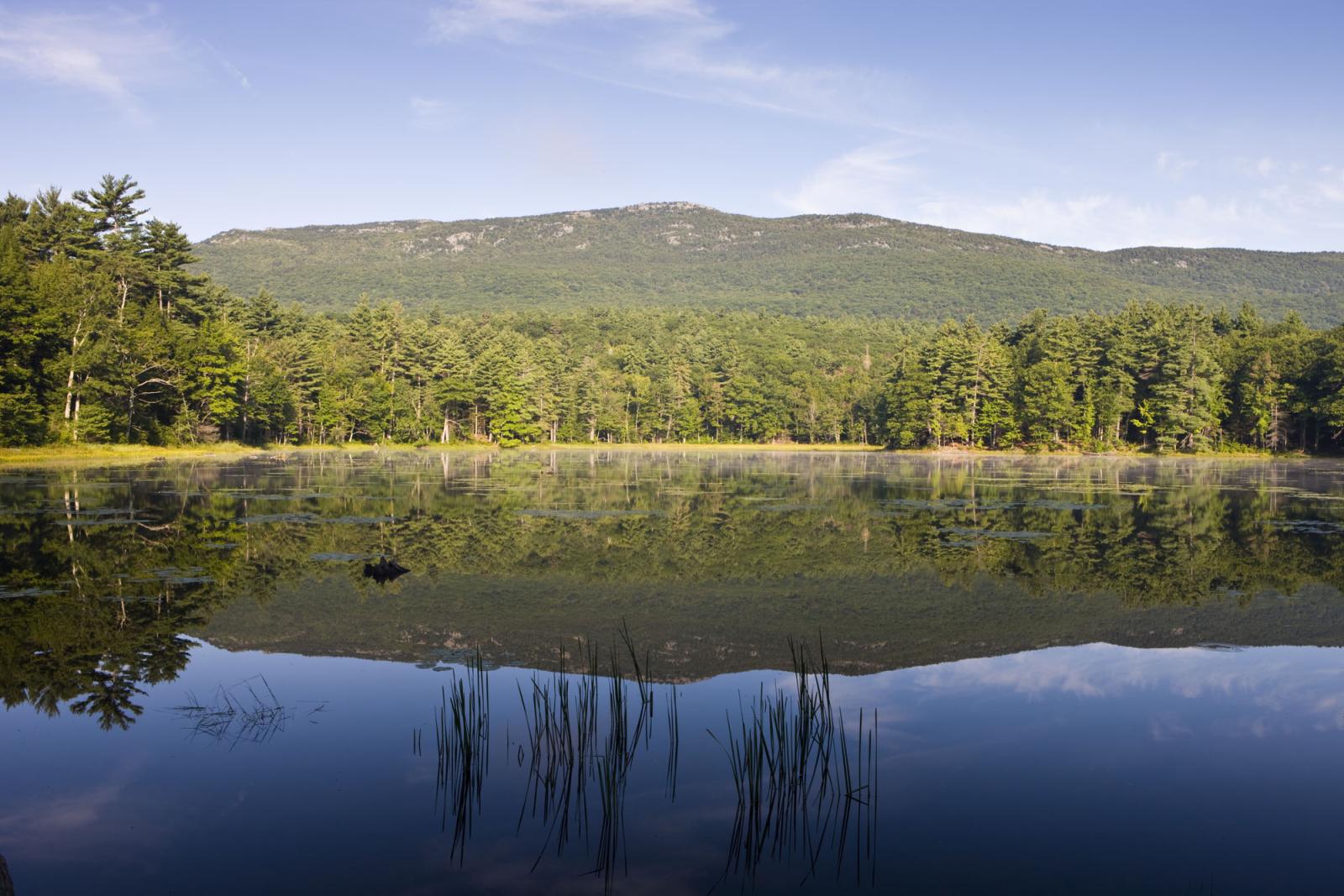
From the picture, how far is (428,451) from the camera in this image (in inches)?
3548

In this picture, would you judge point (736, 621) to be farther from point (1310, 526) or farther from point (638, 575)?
point (1310, 526)

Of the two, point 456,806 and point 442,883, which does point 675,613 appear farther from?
point 442,883

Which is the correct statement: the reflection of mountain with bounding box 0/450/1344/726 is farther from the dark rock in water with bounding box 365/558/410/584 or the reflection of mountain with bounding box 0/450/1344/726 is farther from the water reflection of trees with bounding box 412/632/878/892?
the water reflection of trees with bounding box 412/632/878/892

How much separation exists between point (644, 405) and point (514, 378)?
816 inches

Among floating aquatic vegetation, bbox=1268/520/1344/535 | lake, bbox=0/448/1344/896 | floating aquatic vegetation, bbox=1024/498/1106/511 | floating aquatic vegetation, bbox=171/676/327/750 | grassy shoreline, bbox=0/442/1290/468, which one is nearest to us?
lake, bbox=0/448/1344/896

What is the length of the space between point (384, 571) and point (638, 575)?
13.9ft

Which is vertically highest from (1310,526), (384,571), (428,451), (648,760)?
(428,451)

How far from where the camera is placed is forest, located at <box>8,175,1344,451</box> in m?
56.1

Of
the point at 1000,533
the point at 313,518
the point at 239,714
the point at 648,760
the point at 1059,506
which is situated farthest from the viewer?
the point at 1059,506

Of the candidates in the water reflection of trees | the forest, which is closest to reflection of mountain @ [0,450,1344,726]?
the water reflection of trees

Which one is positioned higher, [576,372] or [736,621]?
[576,372]

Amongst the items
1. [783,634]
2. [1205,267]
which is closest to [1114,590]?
[783,634]

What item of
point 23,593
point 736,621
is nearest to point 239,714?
point 736,621

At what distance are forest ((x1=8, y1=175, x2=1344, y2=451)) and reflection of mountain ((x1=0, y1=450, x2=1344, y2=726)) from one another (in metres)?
26.5
